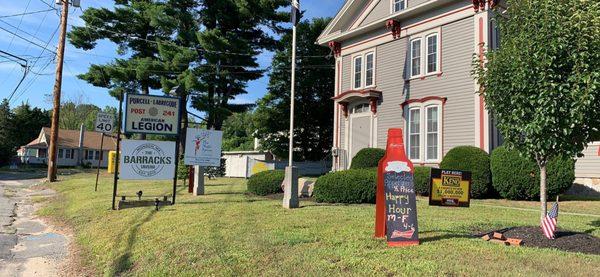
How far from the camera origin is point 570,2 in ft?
23.4

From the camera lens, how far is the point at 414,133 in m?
19.1

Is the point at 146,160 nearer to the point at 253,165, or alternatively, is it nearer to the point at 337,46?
the point at 337,46

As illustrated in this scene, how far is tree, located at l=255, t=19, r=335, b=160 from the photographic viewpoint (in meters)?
35.8

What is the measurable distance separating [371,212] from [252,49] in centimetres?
2601

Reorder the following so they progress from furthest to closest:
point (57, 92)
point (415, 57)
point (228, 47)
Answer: point (228, 47) < point (57, 92) < point (415, 57)

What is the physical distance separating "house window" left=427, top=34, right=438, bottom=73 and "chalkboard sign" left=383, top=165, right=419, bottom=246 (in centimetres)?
1206

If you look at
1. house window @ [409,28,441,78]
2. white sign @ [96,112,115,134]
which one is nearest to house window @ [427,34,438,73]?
house window @ [409,28,441,78]

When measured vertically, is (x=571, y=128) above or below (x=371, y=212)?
above

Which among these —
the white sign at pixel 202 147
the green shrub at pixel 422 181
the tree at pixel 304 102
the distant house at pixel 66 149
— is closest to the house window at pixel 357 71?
the green shrub at pixel 422 181

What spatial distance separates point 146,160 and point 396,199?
8.34m

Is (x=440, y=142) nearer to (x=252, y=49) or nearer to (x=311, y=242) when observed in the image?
(x=311, y=242)

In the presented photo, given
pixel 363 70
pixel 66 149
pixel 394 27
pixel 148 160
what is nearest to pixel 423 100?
pixel 394 27

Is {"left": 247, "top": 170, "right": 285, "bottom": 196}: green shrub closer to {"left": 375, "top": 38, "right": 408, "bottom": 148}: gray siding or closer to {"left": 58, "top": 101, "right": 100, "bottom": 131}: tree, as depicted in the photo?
{"left": 375, "top": 38, "right": 408, "bottom": 148}: gray siding

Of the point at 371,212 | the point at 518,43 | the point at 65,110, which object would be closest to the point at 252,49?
the point at 371,212
